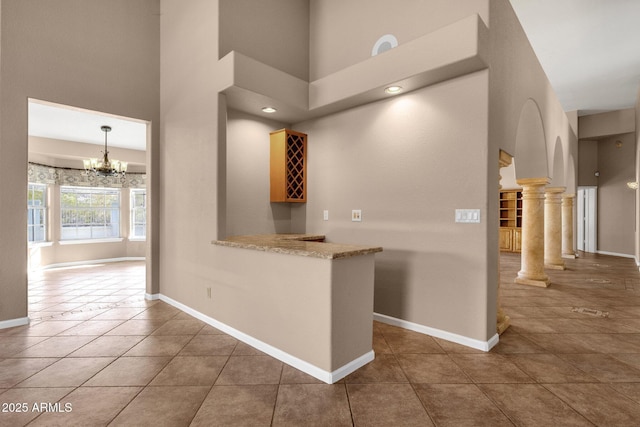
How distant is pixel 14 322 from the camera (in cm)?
306

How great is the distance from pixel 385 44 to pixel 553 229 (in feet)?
18.5

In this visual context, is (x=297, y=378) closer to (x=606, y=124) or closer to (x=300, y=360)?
(x=300, y=360)

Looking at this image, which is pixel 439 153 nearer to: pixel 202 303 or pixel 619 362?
pixel 619 362

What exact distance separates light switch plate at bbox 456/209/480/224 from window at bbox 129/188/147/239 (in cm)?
762

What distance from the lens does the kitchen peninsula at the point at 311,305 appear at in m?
2.11

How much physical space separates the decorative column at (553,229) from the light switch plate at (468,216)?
4839 mm

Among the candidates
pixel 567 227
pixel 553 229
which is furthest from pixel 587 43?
pixel 567 227

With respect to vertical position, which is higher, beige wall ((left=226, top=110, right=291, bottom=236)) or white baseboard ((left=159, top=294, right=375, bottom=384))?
beige wall ((left=226, top=110, right=291, bottom=236))

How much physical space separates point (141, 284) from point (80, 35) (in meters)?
3.50

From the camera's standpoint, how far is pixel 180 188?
3.66 m

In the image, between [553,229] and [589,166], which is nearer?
[553,229]

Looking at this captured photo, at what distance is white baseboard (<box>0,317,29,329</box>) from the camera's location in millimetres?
2994

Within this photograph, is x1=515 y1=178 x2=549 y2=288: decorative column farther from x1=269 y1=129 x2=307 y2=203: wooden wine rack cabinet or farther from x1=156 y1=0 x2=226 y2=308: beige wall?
x1=156 y1=0 x2=226 y2=308: beige wall

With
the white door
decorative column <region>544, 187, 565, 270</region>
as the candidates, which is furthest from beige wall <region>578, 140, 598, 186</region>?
decorative column <region>544, 187, 565, 270</region>
